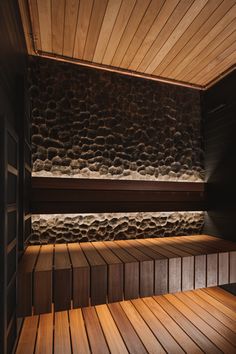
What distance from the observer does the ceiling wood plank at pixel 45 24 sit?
62.1 inches

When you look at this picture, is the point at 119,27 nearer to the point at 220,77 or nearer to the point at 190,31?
the point at 190,31

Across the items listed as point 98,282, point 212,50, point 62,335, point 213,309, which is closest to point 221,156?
point 212,50

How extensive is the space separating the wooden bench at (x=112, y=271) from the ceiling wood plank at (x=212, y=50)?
2.03 meters

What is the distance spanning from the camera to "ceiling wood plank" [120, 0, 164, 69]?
5.22ft

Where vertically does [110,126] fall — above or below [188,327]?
above

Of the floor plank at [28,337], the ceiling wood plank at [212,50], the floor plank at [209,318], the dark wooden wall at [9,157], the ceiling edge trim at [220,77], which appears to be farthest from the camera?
the ceiling edge trim at [220,77]

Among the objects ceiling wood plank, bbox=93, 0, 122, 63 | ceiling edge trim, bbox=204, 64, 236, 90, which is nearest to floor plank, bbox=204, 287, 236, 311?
ceiling edge trim, bbox=204, 64, 236, 90

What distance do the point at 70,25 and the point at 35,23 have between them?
1.00 ft

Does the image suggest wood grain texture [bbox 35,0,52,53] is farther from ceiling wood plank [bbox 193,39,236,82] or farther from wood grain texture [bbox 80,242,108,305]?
wood grain texture [bbox 80,242,108,305]

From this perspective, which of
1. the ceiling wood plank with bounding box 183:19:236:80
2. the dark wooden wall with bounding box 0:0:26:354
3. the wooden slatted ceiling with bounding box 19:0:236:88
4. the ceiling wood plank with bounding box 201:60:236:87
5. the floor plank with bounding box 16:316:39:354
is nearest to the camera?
the dark wooden wall with bounding box 0:0:26:354

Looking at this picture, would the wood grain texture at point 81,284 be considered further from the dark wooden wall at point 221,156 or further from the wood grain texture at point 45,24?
the wood grain texture at point 45,24

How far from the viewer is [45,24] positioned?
5.75 feet

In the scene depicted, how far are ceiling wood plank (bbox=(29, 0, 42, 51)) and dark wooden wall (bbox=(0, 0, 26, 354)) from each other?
0.14m

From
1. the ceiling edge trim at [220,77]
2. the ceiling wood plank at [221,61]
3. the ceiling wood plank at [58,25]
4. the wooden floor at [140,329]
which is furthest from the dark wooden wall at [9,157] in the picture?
the ceiling edge trim at [220,77]
